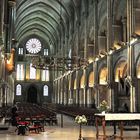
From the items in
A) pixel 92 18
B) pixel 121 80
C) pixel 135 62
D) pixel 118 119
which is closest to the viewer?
pixel 118 119

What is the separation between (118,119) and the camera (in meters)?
14.4

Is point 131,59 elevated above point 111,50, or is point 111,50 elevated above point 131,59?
point 111,50

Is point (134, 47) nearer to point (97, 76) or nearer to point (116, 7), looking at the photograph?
point (116, 7)

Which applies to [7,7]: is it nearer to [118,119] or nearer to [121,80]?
[121,80]

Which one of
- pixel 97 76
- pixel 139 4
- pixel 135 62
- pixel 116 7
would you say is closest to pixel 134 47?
pixel 135 62

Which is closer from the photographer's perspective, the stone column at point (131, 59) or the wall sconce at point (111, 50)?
the stone column at point (131, 59)

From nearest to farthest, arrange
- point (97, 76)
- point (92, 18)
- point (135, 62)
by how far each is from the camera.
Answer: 1. point (135, 62)
2. point (97, 76)
3. point (92, 18)

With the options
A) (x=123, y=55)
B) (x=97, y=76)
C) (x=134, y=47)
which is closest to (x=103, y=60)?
(x=97, y=76)

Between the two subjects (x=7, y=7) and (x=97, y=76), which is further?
(x=97, y=76)

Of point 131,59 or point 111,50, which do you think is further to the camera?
point 111,50

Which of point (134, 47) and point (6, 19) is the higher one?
point (6, 19)

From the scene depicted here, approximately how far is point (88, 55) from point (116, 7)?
1220 centimetres

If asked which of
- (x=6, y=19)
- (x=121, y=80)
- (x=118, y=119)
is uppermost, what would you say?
(x=6, y=19)

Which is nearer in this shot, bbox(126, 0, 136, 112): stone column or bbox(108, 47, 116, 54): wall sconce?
bbox(126, 0, 136, 112): stone column
